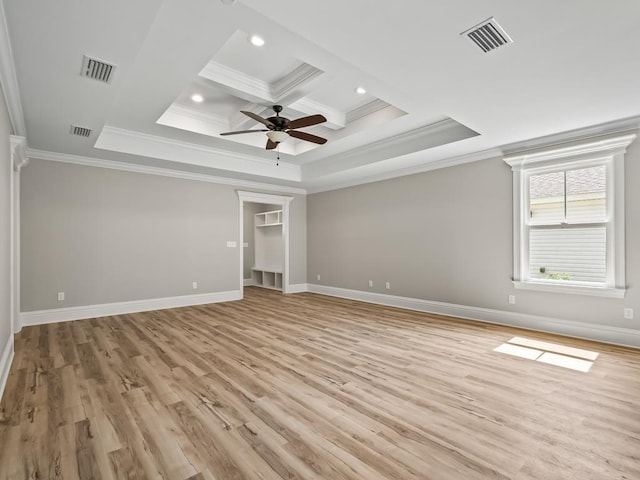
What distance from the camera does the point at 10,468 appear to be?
5.79ft

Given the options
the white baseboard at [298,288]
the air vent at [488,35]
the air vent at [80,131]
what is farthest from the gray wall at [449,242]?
the air vent at [80,131]

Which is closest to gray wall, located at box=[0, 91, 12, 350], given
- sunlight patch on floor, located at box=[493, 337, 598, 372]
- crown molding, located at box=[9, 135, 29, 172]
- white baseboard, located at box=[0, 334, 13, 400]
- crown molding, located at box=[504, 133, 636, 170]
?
white baseboard, located at box=[0, 334, 13, 400]

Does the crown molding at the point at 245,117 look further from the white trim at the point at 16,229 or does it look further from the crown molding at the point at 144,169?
the white trim at the point at 16,229

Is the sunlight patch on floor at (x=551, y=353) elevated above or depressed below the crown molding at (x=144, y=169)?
below

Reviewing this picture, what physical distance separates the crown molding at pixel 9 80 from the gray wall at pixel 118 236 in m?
1.53

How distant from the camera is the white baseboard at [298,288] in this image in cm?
Result: 827

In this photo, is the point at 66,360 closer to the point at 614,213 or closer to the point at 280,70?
the point at 280,70

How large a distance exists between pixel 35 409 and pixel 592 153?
628 cm

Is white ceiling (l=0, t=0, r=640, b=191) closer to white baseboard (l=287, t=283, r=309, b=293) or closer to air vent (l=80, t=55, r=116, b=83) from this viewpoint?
air vent (l=80, t=55, r=116, b=83)

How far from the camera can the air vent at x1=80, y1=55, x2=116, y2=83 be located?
2596 millimetres

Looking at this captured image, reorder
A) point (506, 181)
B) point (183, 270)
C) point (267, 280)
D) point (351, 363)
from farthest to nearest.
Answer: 1. point (267, 280)
2. point (183, 270)
3. point (506, 181)
4. point (351, 363)

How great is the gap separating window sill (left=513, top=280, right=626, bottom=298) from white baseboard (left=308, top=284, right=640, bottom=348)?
1.28 ft

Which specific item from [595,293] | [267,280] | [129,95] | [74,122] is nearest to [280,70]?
[129,95]

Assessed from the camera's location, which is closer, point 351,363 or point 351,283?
point 351,363
